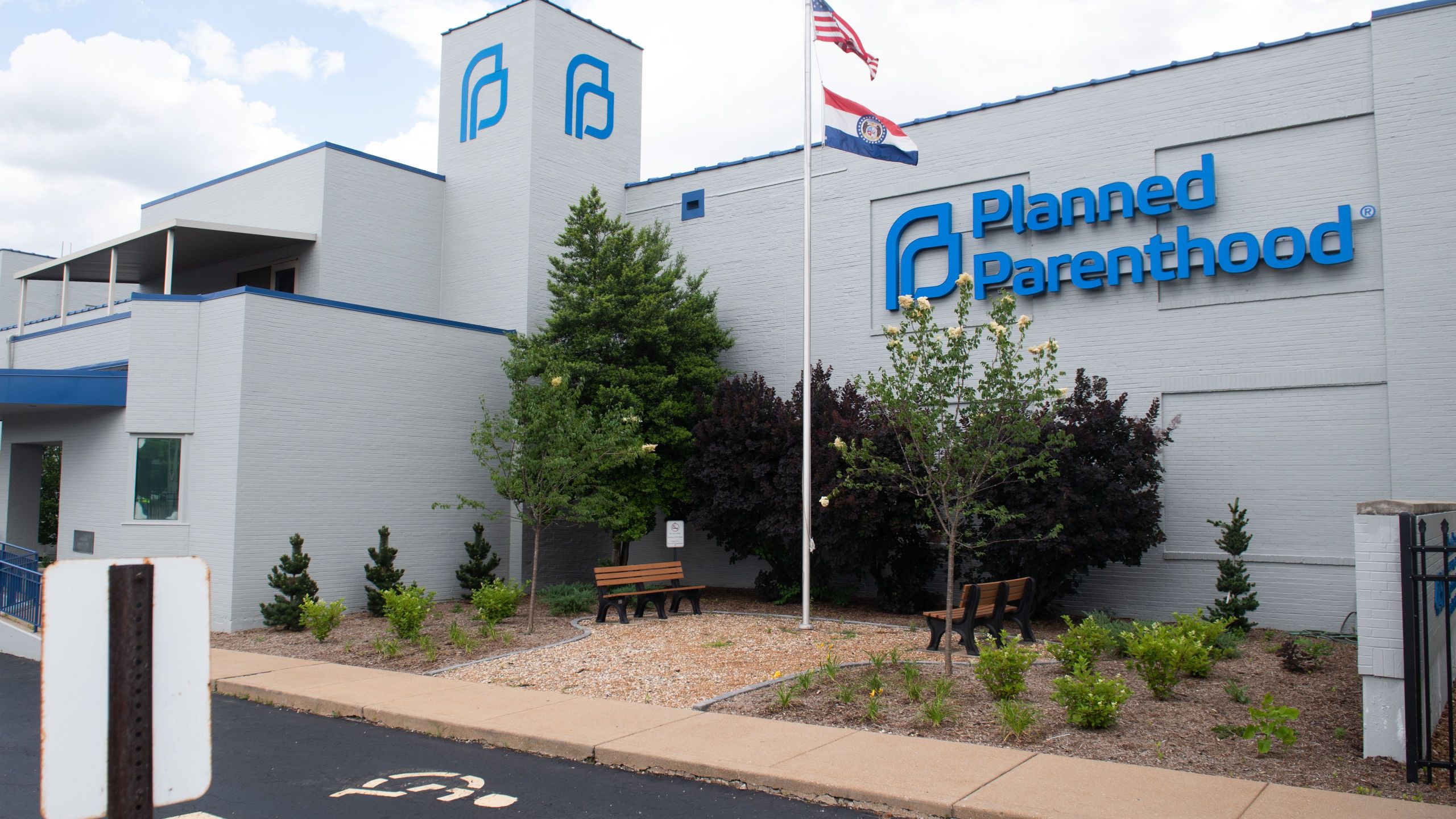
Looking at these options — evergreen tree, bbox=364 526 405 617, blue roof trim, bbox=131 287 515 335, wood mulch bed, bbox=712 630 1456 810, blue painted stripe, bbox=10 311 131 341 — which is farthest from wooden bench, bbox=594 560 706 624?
blue painted stripe, bbox=10 311 131 341

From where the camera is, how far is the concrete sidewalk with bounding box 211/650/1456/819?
20.2ft

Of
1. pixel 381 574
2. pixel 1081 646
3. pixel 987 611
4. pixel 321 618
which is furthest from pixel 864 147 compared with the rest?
pixel 381 574

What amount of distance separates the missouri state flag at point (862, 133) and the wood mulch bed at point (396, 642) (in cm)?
801

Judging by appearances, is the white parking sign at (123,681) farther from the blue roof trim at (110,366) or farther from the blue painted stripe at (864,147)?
the blue roof trim at (110,366)

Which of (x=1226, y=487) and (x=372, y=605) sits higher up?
(x=1226, y=487)

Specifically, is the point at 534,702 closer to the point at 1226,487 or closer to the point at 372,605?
the point at 372,605

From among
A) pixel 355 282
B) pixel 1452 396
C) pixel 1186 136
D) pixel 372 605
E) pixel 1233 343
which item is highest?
pixel 1186 136

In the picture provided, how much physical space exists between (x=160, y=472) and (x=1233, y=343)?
17175 millimetres

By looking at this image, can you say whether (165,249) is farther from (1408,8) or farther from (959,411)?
(1408,8)

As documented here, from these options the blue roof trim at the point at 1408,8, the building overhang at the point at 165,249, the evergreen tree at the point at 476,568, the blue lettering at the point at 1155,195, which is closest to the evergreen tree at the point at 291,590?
the evergreen tree at the point at 476,568

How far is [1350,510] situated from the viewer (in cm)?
1445

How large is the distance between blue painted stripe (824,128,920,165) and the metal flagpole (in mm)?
1153

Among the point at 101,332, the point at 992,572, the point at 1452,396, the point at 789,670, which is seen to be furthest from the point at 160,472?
the point at 1452,396

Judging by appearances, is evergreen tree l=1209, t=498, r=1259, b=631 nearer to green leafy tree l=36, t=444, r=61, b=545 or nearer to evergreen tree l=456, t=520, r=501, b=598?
evergreen tree l=456, t=520, r=501, b=598
